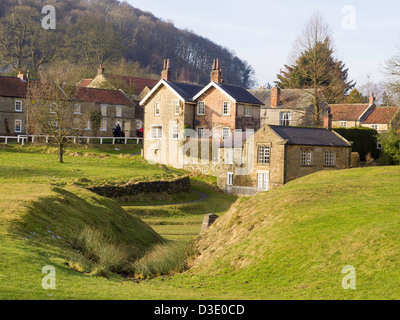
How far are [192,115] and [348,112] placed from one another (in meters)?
31.7

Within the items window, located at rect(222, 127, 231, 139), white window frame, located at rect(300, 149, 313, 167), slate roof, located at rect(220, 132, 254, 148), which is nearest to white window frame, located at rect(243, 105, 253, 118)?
window, located at rect(222, 127, 231, 139)

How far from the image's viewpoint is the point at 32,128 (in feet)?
210

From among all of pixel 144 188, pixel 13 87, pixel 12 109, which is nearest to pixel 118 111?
pixel 13 87

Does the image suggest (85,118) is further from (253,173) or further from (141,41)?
(141,41)

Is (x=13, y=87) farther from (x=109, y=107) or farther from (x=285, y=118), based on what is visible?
(x=285, y=118)

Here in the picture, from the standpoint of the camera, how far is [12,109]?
219 ft

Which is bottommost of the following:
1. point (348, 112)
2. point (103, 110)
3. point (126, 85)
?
point (103, 110)

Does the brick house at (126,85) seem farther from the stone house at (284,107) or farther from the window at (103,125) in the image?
the stone house at (284,107)

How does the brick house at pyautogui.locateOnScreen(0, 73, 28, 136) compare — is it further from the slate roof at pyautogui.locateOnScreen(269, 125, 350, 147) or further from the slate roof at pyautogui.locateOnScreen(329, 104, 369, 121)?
the slate roof at pyautogui.locateOnScreen(329, 104, 369, 121)

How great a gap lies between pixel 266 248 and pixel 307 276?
3.50 m

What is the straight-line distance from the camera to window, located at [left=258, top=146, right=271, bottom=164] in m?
50.0

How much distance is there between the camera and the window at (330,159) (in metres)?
50.6

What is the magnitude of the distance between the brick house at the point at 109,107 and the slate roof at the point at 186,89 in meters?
14.3

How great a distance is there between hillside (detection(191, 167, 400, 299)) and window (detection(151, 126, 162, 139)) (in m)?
38.8
